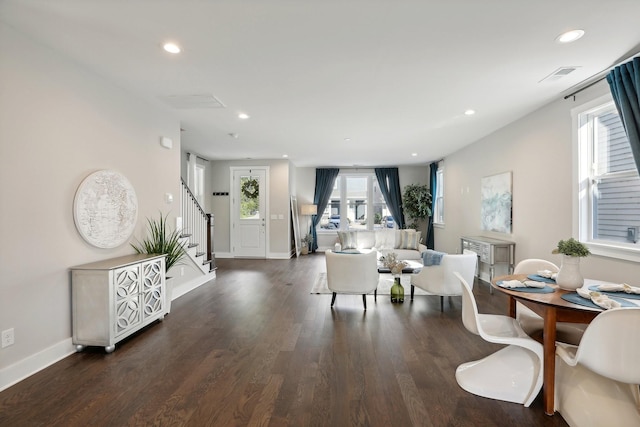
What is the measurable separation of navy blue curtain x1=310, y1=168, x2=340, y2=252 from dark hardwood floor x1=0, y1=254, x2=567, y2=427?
220 inches

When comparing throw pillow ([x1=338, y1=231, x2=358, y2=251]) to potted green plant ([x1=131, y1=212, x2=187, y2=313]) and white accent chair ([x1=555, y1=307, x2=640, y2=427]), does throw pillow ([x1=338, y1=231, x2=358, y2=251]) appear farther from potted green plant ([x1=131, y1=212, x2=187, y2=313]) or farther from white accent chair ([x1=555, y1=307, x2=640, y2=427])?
white accent chair ([x1=555, y1=307, x2=640, y2=427])

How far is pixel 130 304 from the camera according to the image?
307 centimetres

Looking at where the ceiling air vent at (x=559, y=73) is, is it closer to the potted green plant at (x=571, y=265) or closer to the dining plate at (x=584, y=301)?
the potted green plant at (x=571, y=265)

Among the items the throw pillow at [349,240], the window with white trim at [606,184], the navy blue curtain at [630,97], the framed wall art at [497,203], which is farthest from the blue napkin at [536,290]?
the throw pillow at [349,240]

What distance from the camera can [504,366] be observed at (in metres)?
2.23

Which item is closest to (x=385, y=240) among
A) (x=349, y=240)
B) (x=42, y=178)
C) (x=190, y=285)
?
(x=349, y=240)

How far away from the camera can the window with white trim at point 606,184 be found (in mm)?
3023

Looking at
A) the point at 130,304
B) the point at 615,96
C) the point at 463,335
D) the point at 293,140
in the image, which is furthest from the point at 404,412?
the point at 293,140

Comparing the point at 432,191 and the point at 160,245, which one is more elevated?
the point at 432,191

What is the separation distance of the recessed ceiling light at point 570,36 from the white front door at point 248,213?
6776 millimetres

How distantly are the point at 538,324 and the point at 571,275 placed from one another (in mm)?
564

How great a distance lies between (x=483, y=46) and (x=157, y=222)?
4.10 meters

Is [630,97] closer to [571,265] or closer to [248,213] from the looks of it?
[571,265]

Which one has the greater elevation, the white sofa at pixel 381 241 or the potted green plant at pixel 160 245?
the potted green plant at pixel 160 245
